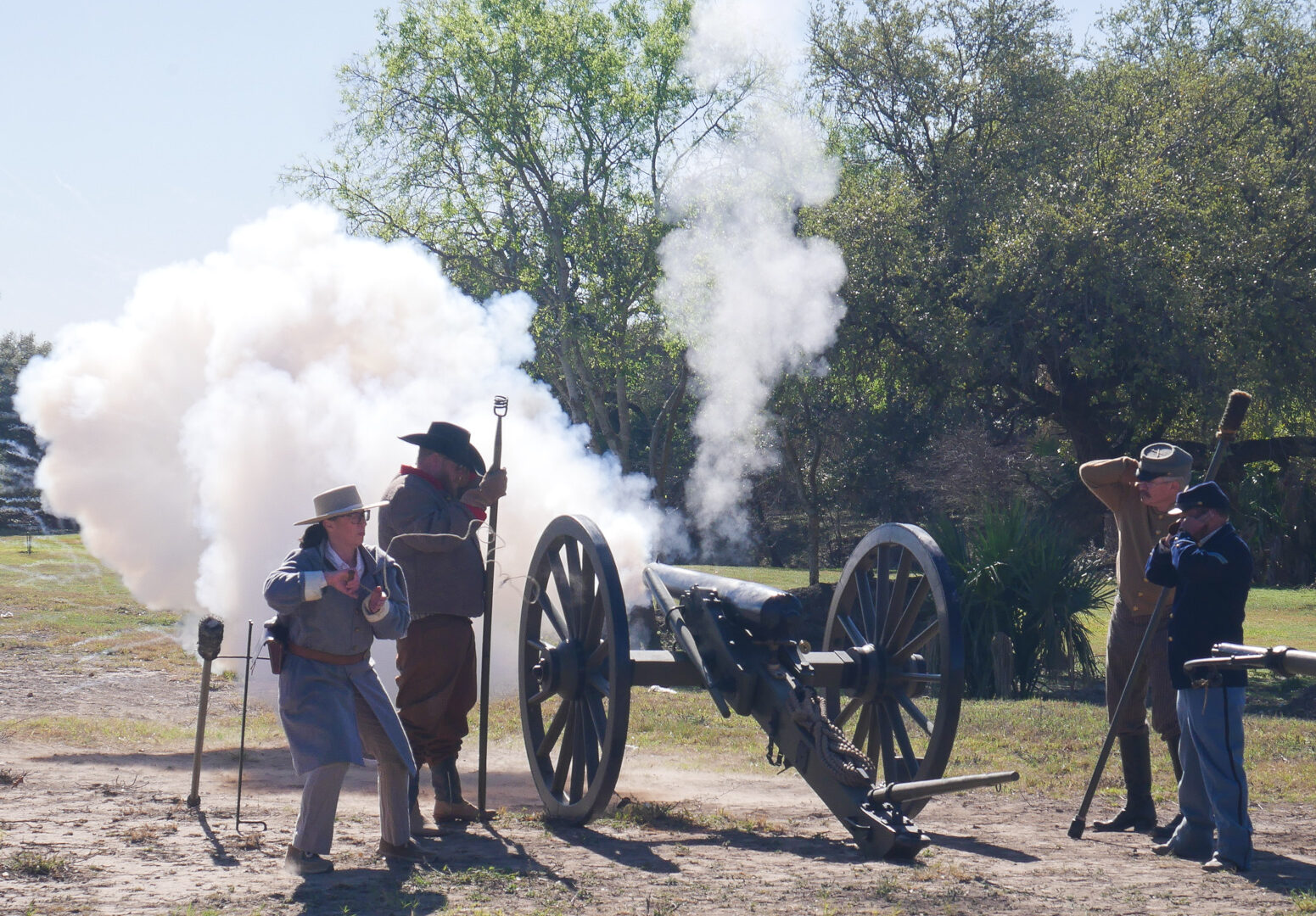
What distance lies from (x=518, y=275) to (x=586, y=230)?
167 cm

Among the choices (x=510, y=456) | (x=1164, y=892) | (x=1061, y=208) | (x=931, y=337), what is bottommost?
(x=1164, y=892)

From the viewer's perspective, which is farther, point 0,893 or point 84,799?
point 84,799

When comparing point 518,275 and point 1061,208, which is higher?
point 518,275

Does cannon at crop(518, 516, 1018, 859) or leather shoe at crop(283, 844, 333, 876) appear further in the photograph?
cannon at crop(518, 516, 1018, 859)

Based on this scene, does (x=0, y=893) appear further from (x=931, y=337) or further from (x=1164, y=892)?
(x=931, y=337)

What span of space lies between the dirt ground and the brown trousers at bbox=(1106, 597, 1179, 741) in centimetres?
55

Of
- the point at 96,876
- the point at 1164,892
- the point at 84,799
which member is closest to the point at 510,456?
the point at 84,799

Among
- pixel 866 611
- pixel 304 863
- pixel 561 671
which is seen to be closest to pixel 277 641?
pixel 304 863

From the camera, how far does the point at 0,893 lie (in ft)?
14.0

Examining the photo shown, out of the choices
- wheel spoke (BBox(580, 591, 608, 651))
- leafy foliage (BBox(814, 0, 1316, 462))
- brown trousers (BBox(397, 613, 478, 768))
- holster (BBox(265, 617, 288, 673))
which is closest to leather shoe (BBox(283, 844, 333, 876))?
holster (BBox(265, 617, 288, 673))

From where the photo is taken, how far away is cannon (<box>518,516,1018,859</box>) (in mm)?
5176

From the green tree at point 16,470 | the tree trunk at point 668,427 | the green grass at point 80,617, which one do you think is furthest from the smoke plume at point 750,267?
the green tree at point 16,470

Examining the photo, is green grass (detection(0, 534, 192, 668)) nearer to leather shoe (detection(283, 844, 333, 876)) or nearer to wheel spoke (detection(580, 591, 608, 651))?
wheel spoke (detection(580, 591, 608, 651))

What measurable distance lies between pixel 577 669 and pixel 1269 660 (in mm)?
3567
